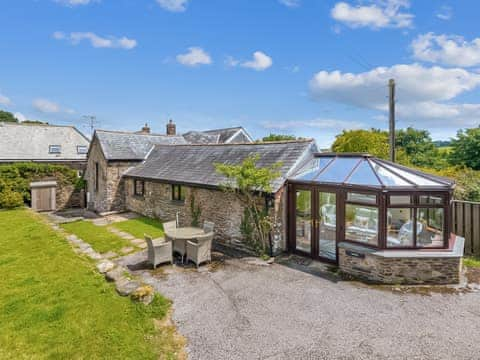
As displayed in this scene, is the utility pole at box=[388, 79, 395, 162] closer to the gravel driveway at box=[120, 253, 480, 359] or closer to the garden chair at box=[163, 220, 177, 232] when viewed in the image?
the gravel driveway at box=[120, 253, 480, 359]

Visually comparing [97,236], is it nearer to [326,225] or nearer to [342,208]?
[326,225]

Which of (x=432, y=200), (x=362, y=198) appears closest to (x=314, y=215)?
(x=362, y=198)

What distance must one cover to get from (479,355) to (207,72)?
21.5 meters

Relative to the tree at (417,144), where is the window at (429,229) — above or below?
below

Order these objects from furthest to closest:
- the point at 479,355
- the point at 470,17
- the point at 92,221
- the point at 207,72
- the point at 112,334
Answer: the point at 207,72 < the point at 92,221 < the point at 470,17 < the point at 112,334 < the point at 479,355

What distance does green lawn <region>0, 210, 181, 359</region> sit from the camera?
5.33 m

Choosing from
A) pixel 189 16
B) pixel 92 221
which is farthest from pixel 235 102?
pixel 92 221

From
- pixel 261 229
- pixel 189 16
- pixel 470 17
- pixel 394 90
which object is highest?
pixel 189 16

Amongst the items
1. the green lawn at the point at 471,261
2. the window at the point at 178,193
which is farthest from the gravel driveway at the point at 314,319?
the window at the point at 178,193

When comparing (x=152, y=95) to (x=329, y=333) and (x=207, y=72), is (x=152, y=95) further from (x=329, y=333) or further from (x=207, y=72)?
(x=329, y=333)

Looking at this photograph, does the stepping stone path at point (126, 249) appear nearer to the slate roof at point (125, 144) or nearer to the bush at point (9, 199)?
the slate roof at point (125, 144)

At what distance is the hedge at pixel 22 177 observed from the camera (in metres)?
21.1

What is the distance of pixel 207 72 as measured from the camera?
2131 cm

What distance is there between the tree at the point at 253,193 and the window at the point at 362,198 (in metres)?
2.77
